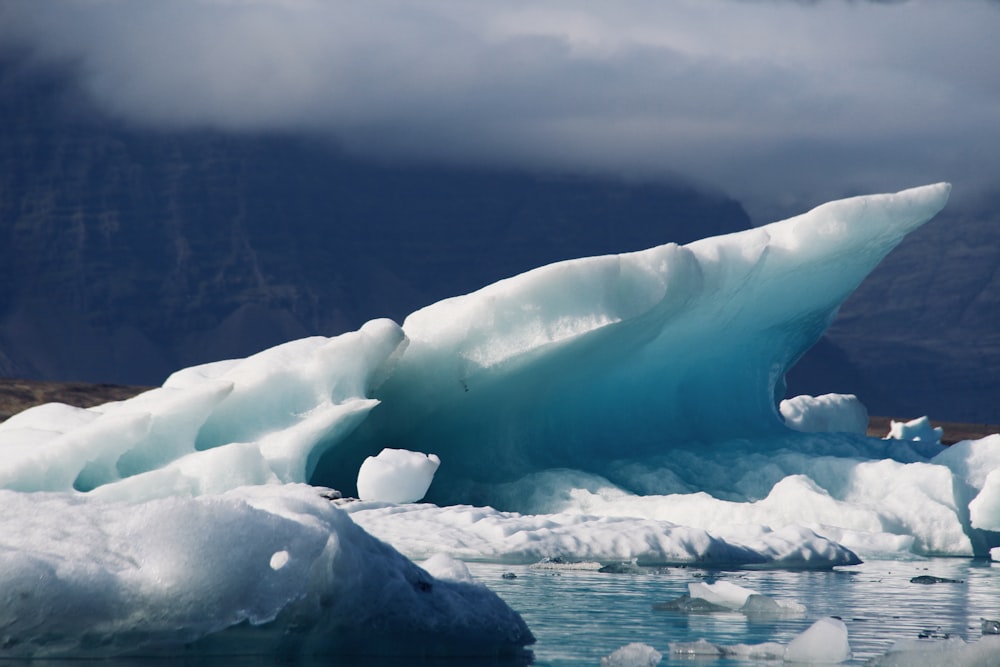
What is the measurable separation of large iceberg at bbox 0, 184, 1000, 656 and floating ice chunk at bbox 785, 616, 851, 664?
2.92ft

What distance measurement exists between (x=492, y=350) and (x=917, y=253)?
12088 centimetres

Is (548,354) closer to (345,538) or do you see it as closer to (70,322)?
(345,538)

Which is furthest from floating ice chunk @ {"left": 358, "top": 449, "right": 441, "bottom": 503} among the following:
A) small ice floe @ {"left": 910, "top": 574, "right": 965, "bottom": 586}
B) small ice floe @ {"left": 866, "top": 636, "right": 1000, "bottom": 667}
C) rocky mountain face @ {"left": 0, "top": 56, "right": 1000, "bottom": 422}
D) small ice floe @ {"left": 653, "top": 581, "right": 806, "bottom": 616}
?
rocky mountain face @ {"left": 0, "top": 56, "right": 1000, "bottom": 422}

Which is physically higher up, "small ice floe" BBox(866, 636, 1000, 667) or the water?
the water

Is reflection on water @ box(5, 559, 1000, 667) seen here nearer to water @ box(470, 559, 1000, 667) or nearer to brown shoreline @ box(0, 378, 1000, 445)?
water @ box(470, 559, 1000, 667)

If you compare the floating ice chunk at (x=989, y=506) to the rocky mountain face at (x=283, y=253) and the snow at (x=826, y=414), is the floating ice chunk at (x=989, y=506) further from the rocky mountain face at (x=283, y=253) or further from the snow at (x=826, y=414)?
the rocky mountain face at (x=283, y=253)

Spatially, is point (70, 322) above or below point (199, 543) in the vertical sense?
above

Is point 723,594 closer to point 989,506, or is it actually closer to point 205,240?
point 989,506

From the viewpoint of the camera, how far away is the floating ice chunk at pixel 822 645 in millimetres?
4215

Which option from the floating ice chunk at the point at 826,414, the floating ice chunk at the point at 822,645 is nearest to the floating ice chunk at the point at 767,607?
the floating ice chunk at the point at 822,645

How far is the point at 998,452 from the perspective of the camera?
1250cm

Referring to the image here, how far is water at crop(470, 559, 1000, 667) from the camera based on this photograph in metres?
4.81

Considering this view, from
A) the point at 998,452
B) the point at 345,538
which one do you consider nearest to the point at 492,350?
the point at 998,452

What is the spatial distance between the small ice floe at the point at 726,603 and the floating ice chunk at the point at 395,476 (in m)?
4.56
